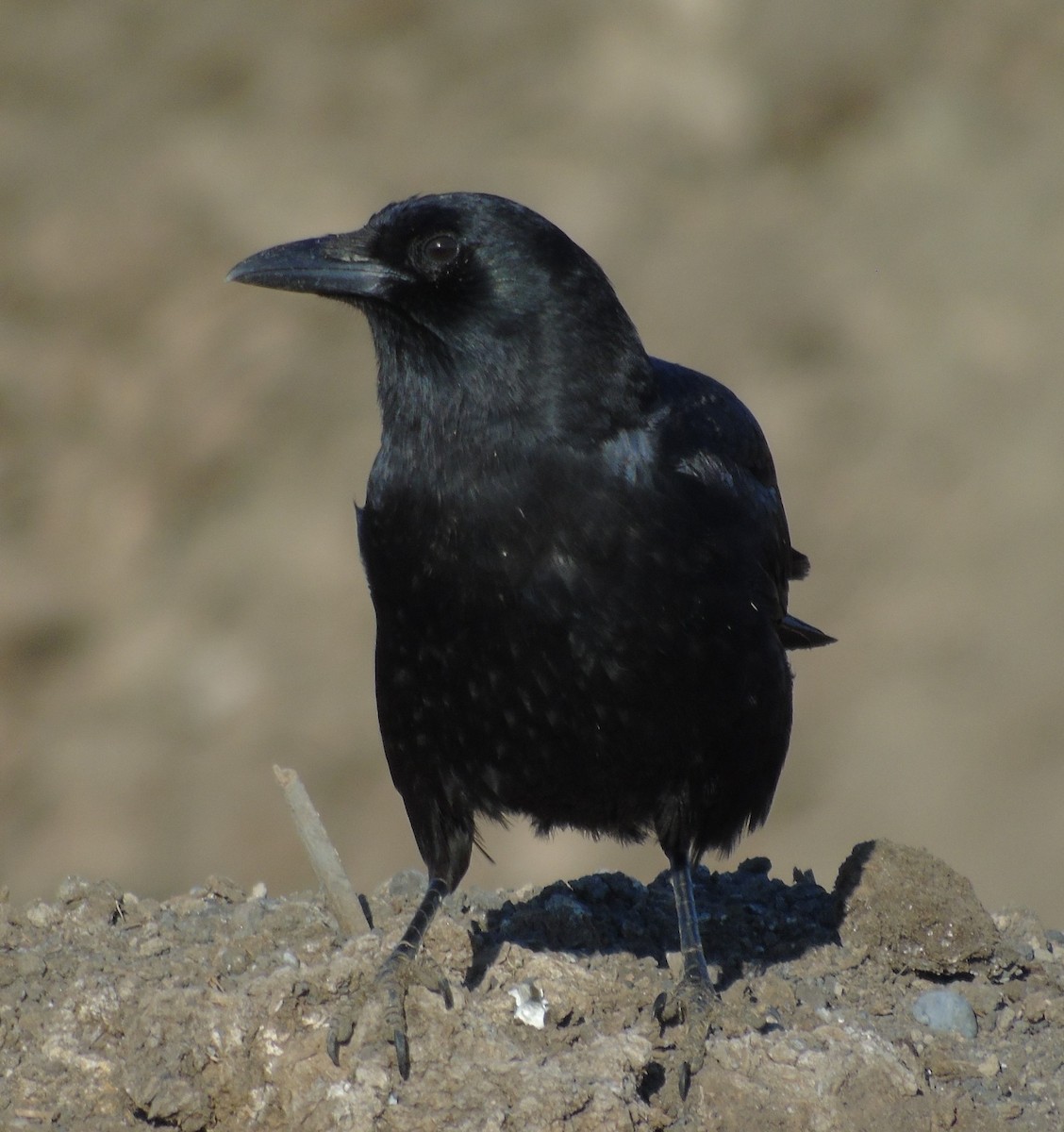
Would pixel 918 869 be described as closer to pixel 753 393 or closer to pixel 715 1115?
pixel 715 1115

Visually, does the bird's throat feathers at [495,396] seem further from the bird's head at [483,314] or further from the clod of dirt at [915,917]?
the clod of dirt at [915,917]

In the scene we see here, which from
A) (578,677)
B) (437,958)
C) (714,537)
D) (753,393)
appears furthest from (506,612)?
(753,393)

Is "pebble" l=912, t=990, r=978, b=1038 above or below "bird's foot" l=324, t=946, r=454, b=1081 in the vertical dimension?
above

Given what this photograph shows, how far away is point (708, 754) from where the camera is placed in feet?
14.3

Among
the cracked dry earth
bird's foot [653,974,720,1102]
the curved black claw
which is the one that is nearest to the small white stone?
the cracked dry earth

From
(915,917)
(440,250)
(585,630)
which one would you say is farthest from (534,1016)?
(440,250)

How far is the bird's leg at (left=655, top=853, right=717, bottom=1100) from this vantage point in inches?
142

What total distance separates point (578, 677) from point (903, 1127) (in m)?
1.27

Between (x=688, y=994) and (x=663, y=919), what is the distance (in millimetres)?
930

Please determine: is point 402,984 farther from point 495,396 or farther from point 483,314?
point 483,314

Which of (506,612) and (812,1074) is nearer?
(812,1074)

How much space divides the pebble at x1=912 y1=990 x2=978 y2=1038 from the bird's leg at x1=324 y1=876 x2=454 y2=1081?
48.4 inches

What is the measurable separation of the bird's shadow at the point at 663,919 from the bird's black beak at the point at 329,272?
1.69m

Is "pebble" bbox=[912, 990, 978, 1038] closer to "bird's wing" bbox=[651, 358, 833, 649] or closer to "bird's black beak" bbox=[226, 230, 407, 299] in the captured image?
"bird's wing" bbox=[651, 358, 833, 649]
